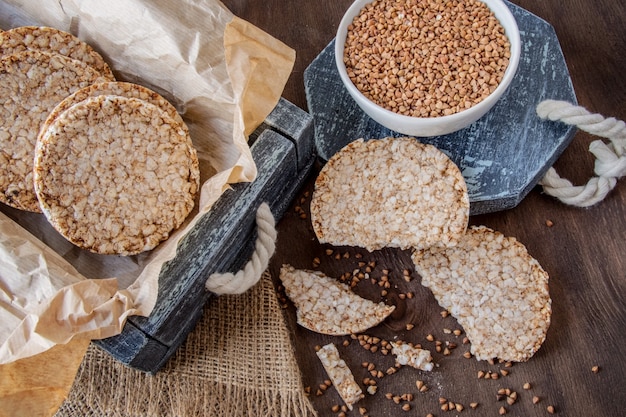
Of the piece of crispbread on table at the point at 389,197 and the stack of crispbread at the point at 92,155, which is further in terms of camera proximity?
the piece of crispbread on table at the point at 389,197

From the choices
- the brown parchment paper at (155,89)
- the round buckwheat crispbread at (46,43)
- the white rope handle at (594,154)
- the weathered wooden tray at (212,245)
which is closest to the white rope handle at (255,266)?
the weathered wooden tray at (212,245)

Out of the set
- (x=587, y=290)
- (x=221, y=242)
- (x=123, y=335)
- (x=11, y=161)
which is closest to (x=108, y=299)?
(x=123, y=335)

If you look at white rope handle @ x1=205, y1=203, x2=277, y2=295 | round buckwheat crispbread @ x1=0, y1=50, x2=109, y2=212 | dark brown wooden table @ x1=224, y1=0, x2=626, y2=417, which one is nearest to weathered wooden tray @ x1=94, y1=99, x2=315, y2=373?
white rope handle @ x1=205, y1=203, x2=277, y2=295

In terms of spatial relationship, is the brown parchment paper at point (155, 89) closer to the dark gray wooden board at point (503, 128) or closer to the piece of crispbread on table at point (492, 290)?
the dark gray wooden board at point (503, 128)

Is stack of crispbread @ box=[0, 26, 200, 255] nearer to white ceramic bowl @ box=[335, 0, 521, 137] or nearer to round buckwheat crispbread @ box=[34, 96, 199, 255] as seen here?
round buckwheat crispbread @ box=[34, 96, 199, 255]

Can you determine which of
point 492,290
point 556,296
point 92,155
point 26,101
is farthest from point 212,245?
point 556,296
